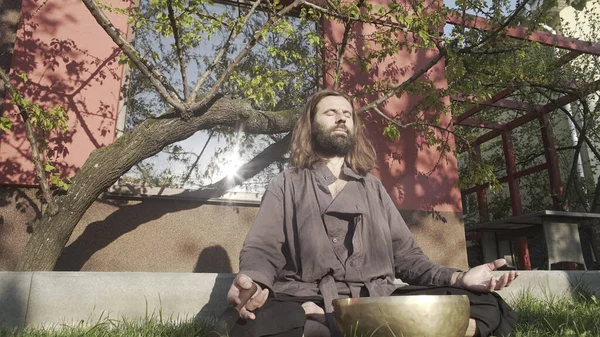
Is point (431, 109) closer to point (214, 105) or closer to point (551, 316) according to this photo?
point (214, 105)

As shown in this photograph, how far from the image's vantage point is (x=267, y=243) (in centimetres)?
234

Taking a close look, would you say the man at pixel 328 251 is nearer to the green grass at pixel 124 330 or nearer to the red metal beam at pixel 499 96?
the green grass at pixel 124 330

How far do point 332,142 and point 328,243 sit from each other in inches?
27.0

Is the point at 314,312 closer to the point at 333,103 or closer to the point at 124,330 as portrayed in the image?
the point at 124,330

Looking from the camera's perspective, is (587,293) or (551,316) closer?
(551,316)

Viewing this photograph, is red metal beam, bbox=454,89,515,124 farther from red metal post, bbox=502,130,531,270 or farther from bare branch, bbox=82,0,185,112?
bare branch, bbox=82,0,185,112

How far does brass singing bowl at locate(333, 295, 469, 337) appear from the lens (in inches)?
60.5

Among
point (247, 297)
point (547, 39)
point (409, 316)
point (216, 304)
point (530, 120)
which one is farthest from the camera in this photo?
point (530, 120)

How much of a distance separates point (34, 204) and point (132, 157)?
120 cm

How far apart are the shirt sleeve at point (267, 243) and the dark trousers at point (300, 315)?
13 centimetres

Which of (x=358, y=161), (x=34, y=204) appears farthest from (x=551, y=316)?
(x=34, y=204)

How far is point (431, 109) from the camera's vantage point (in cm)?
599

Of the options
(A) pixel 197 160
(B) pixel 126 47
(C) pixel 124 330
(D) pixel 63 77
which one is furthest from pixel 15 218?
(C) pixel 124 330

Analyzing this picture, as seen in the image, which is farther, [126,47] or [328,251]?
[126,47]
